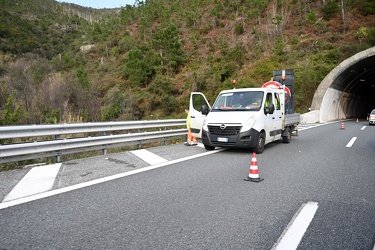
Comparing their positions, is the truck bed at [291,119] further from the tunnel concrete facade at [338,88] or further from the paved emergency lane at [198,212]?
the tunnel concrete facade at [338,88]

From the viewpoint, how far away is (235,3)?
257ft

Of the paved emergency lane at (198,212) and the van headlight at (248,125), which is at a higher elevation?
the van headlight at (248,125)

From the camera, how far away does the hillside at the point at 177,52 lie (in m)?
35.6

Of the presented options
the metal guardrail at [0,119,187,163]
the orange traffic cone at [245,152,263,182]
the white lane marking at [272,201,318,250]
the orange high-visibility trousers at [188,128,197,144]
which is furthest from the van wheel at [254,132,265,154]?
the white lane marking at [272,201,318,250]

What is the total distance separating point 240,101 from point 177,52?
51636 millimetres

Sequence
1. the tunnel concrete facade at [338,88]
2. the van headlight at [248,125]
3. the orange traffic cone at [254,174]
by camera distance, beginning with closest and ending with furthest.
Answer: the orange traffic cone at [254,174], the van headlight at [248,125], the tunnel concrete facade at [338,88]

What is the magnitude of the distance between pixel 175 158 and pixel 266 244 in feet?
17.9

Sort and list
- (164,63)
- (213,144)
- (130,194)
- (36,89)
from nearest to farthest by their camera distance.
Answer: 1. (130,194)
2. (213,144)
3. (36,89)
4. (164,63)

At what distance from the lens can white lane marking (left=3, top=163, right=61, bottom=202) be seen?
4.95 meters

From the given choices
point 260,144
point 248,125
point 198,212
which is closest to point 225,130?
point 248,125

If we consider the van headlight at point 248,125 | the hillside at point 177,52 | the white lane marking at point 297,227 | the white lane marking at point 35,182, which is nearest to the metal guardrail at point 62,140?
the white lane marking at point 35,182

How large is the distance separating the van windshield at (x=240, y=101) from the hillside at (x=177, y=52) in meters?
13.5

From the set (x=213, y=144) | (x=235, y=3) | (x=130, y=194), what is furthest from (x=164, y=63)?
(x=130, y=194)

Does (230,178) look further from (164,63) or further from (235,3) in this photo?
(235,3)
